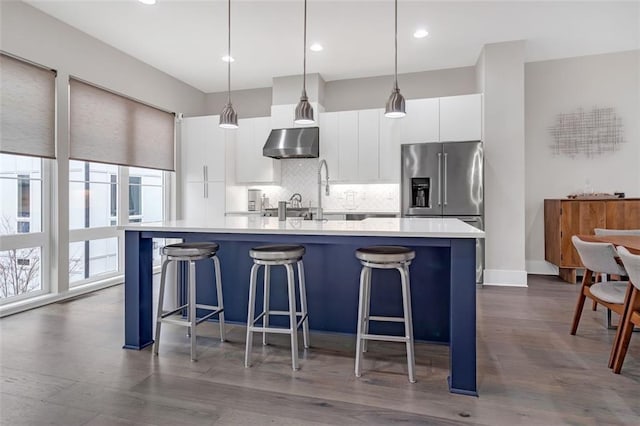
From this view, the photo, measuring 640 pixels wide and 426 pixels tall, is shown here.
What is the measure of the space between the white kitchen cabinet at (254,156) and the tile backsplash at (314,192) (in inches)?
8.9

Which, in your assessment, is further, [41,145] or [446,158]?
[446,158]

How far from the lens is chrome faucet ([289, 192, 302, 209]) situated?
228 inches

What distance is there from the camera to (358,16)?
154 inches

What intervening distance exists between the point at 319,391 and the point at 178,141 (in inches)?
194

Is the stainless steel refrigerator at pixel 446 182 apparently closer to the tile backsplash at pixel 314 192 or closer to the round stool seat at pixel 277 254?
the tile backsplash at pixel 314 192

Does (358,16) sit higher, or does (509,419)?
(358,16)

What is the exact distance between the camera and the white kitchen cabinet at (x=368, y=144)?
5141 millimetres

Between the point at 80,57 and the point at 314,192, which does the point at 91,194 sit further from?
the point at 314,192

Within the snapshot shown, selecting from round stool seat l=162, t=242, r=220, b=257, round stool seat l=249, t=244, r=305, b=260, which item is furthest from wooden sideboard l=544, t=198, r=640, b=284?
round stool seat l=162, t=242, r=220, b=257

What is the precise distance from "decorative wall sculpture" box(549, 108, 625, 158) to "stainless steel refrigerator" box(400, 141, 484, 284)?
1473mm

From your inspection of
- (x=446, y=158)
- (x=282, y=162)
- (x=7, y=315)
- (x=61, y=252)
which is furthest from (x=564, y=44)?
(x=7, y=315)

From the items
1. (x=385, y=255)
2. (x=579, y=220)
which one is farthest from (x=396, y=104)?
(x=579, y=220)

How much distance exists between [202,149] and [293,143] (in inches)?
62.1

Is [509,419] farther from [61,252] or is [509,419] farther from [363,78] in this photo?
[363,78]
